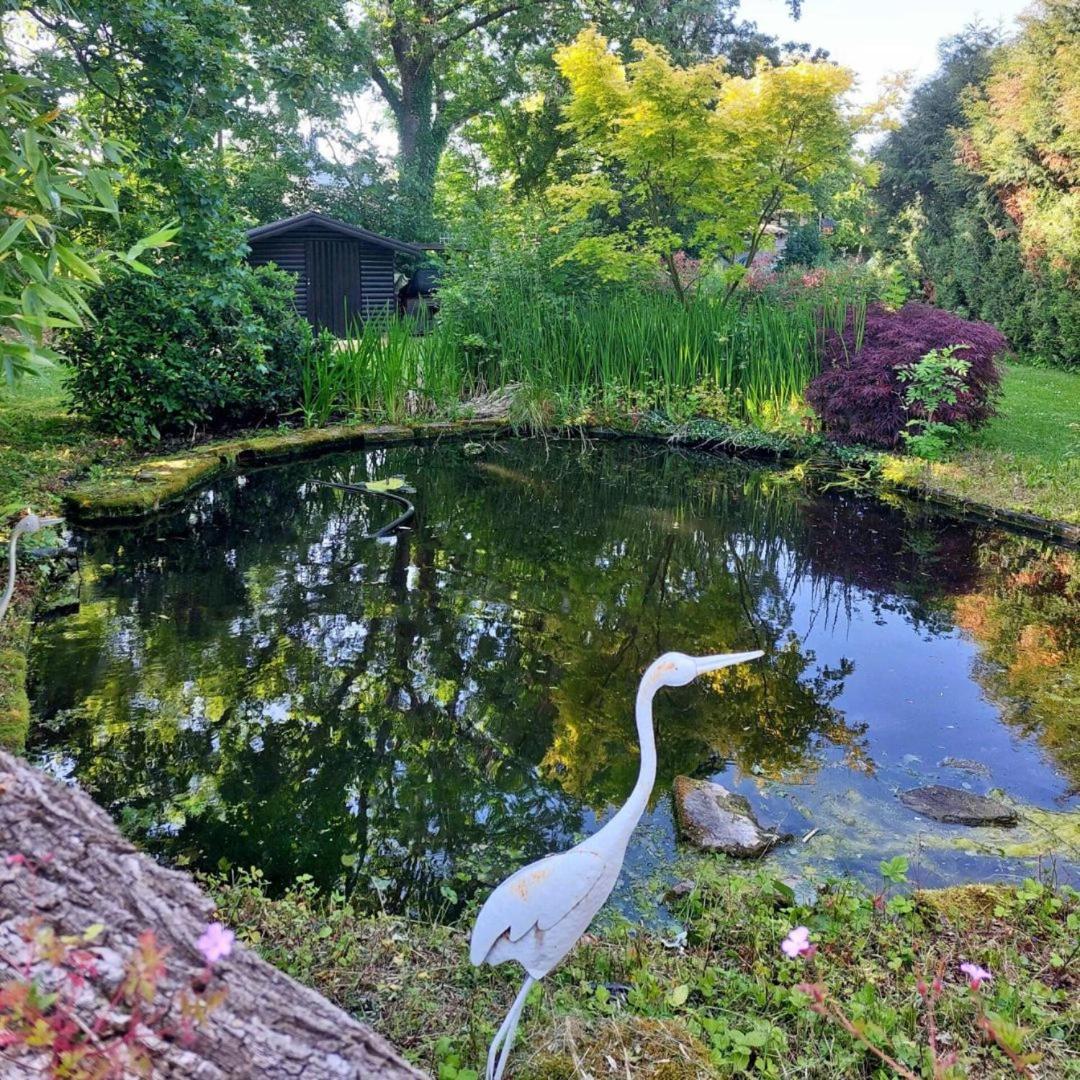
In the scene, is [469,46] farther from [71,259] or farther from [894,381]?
[71,259]

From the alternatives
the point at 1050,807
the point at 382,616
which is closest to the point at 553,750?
the point at 382,616

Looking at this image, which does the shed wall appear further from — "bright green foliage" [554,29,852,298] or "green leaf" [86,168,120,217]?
"green leaf" [86,168,120,217]

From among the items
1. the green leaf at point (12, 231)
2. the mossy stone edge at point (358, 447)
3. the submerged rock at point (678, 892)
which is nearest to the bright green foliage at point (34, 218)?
the green leaf at point (12, 231)

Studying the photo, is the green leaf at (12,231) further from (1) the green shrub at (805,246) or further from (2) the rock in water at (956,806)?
(1) the green shrub at (805,246)

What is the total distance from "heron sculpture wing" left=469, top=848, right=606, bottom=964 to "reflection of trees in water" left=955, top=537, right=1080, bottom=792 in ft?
8.18

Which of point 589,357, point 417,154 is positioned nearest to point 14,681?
point 589,357

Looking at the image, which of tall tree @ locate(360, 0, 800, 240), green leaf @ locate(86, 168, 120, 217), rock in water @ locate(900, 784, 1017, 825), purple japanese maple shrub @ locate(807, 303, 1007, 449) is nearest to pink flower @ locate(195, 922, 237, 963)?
green leaf @ locate(86, 168, 120, 217)

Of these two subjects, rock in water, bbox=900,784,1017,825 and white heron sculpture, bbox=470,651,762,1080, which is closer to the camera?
white heron sculpture, bbox=470,651,762,1080

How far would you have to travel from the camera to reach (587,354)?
30.1 feet

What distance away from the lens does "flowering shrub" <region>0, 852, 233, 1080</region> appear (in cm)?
74

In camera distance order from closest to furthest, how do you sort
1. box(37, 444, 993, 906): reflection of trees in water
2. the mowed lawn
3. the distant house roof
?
box(37, 444, 993, 906): reflection of trees in water → the mowed lawn → the distant house roof

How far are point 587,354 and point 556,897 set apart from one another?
811 cm

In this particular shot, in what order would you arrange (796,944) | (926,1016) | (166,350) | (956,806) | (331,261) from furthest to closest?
(331,261), (166,350), (956,806), (926,1016), (796,944)

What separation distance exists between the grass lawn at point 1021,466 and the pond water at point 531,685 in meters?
0.52
